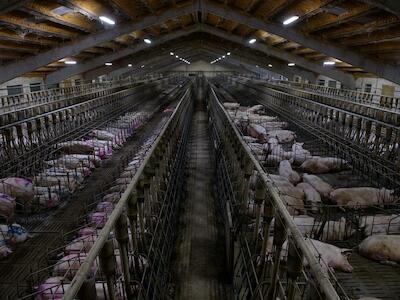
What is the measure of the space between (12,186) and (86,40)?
1105 centimetres

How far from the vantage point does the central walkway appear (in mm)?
3703

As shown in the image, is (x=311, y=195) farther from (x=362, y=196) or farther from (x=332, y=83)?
(x=332, y=83)

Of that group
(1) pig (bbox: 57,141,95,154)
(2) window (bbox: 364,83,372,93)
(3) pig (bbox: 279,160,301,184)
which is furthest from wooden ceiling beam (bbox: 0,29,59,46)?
(2) window (bbox: 364,83,372,93)

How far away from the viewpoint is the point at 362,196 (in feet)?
14.3

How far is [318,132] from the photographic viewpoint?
320 inches

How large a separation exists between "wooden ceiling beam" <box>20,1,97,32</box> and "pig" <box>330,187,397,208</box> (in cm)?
835

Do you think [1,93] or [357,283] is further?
[1,93]

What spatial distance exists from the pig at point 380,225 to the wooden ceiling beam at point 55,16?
8.80 metres

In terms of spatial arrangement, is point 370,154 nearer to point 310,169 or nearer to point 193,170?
point 310,169

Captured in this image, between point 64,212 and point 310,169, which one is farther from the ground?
point 310,169

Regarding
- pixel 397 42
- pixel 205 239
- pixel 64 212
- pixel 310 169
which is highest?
pixel 397 42

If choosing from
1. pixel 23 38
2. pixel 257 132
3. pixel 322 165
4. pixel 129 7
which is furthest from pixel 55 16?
pixel 322 165

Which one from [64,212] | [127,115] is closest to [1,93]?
[127,115]

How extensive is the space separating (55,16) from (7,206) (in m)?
7.55
